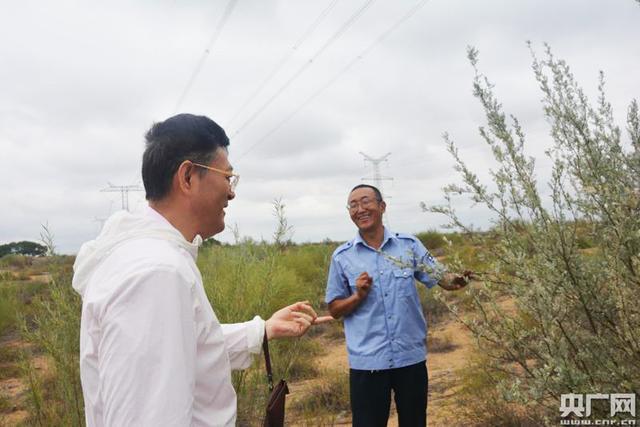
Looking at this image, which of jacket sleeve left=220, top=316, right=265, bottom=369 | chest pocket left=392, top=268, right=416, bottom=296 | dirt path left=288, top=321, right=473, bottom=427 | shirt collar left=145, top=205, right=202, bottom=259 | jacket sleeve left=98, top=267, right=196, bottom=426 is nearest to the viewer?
jacket sleeve left=98, top=267, right=196, bottom=426

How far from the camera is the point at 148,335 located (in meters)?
1.20

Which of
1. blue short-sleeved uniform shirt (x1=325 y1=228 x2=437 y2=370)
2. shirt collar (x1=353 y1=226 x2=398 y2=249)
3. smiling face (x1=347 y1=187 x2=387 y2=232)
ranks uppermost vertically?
smiling face (x1=347 y1=187 x2=387 y2=232)

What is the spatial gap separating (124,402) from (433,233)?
69.0 feet

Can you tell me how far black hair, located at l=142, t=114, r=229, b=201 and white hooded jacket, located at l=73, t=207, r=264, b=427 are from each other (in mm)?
146

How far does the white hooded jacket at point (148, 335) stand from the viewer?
119 cm

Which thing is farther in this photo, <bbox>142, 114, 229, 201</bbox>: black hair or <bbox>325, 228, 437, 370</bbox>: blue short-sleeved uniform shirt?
<bbox>325, 228, 437, 370</bbox>: blue short-sleeved uniform shirt

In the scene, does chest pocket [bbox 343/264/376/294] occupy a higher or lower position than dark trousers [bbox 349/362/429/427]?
higher

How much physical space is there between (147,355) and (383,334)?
2539mm

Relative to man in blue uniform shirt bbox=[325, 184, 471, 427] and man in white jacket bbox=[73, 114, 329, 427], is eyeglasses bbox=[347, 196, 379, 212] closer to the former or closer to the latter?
man in blue uniform shirt bbox=[325, 184, 471, 427]

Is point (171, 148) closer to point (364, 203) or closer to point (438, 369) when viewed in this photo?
point (364, 203)

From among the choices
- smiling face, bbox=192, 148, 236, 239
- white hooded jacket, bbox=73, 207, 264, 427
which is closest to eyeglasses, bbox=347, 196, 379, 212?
smiling face, bbox=192, 148, 236, 239

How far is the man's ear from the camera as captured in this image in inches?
65.0

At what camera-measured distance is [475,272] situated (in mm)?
2697

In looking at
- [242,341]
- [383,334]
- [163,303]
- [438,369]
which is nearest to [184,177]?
[163,303]
